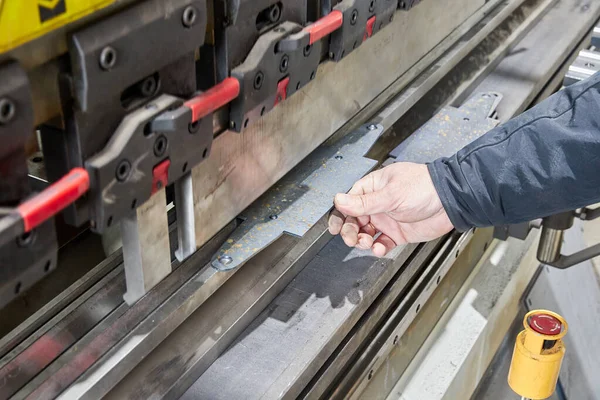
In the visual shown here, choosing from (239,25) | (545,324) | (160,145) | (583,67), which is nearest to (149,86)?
(160,145)

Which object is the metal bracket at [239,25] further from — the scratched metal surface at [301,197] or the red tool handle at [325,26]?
the scratched metal surface at [301,197]

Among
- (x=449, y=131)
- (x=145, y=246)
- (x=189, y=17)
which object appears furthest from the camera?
(x=449, y=131)

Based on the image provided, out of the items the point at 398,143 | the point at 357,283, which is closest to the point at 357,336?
the point at 357,283

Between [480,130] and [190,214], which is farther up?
[190,214]

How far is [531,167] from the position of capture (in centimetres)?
121

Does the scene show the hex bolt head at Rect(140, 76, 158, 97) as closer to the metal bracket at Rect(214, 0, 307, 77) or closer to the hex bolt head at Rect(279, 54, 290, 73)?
the metal bracket at Rect(214, 0, 307, 77)

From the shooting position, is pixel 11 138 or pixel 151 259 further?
pixel 151 259

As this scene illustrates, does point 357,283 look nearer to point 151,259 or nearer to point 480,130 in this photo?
point 151,259

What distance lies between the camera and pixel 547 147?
1188mm

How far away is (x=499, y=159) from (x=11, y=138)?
2.70ft

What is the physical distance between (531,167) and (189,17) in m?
0.64

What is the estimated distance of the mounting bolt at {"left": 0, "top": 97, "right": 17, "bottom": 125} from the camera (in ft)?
2.24

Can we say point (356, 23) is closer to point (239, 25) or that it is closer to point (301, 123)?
point (301, 123)

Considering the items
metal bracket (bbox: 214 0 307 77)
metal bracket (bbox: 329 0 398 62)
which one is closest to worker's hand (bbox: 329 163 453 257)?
metal bracket (bbox: 329 0 398 62)
